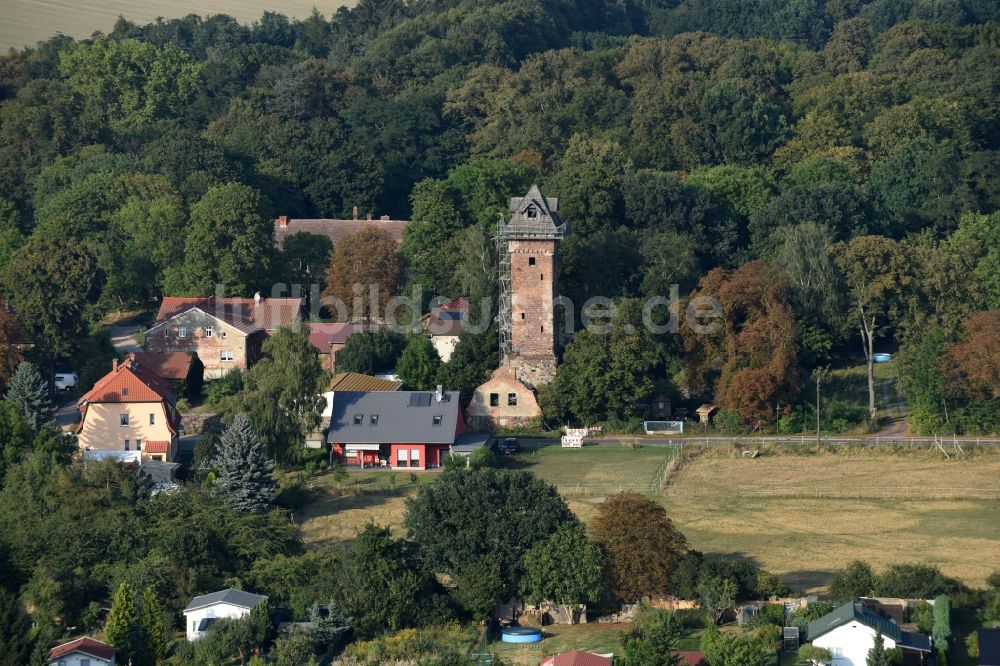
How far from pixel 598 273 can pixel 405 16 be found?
2664 inches

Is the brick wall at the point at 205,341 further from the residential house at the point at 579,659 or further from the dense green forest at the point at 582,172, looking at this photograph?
the residential house at the point at 579,659

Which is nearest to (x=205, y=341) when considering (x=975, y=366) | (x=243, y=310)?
(x=243, y=310)

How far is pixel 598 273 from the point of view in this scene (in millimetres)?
80312

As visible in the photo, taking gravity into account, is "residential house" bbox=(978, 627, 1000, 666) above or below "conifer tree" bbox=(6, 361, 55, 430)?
below

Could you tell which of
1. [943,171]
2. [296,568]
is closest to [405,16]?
[943,171]

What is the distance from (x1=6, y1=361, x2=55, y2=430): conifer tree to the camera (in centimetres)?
6744

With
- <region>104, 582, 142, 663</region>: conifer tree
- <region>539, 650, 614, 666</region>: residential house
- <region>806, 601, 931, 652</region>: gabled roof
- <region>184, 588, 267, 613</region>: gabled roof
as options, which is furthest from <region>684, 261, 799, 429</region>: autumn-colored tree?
<region>104, 582, 142, 663</region>: conifer tree

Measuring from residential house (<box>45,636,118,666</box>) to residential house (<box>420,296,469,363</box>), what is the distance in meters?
32.0

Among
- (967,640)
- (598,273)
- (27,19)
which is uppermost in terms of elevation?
(27,19)

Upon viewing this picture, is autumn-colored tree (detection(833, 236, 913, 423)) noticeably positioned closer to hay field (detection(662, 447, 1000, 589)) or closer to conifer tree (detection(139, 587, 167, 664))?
hay field (detection(662, 447, 1000, 589))

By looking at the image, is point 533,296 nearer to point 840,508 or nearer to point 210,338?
point 210,338

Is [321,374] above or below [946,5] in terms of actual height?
below

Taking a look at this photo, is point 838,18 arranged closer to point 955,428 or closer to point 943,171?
point 943,171

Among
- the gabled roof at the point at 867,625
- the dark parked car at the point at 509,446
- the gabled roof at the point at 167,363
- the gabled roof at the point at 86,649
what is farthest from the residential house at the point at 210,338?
the gabled roof at the point at 867,625
